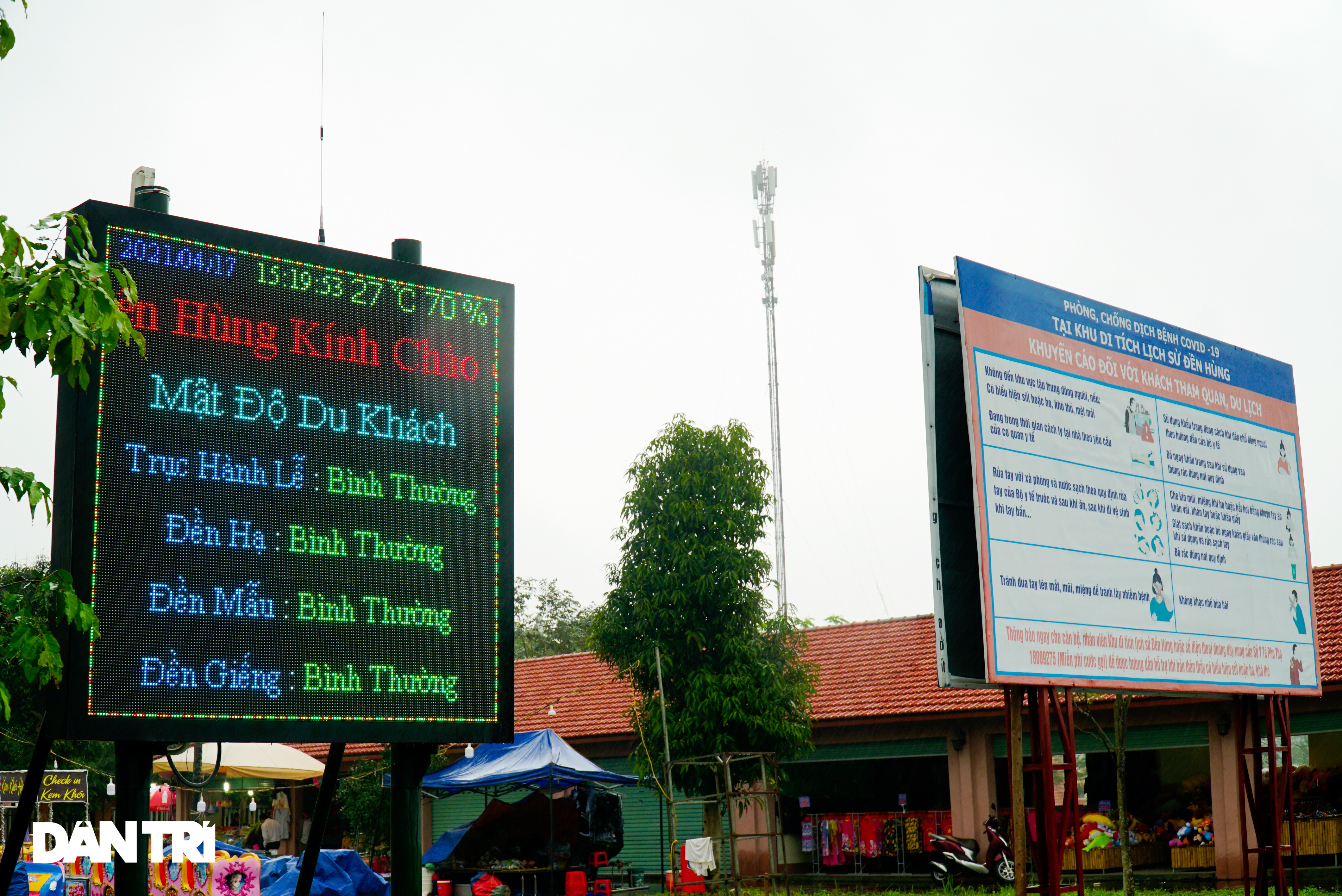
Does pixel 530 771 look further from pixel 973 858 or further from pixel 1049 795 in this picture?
pixel 1049 795

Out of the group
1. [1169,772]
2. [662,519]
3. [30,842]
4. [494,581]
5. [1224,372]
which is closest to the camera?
[494,581]

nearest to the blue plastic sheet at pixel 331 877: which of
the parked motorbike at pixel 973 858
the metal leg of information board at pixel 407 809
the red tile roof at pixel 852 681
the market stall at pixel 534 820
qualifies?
the market stall at pixel 534 820

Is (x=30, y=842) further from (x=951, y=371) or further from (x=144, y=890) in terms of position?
(x=951, y=371)

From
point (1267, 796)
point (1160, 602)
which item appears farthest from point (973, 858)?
point (1160, 602)

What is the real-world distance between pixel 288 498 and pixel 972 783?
16997 mm

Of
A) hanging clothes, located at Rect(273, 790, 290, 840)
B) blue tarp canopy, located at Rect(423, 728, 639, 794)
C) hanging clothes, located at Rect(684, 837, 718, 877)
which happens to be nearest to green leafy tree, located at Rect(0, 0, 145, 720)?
blue tarp canopy, located at Rect(423, 728, 639, 794)

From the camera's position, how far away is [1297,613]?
12.3 metres

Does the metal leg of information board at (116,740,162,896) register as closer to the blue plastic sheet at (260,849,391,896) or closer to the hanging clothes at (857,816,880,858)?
the blue plastic sheet at (260,849,391,896)

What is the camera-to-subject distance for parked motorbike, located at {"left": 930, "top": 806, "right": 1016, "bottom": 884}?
66.6ft

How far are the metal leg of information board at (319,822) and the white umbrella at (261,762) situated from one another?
13.7m

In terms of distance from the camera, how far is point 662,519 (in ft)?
63.2

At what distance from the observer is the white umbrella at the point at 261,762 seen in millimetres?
21562

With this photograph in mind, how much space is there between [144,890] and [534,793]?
45.2 feet

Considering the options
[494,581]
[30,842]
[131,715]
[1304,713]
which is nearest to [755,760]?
[1304,713]
